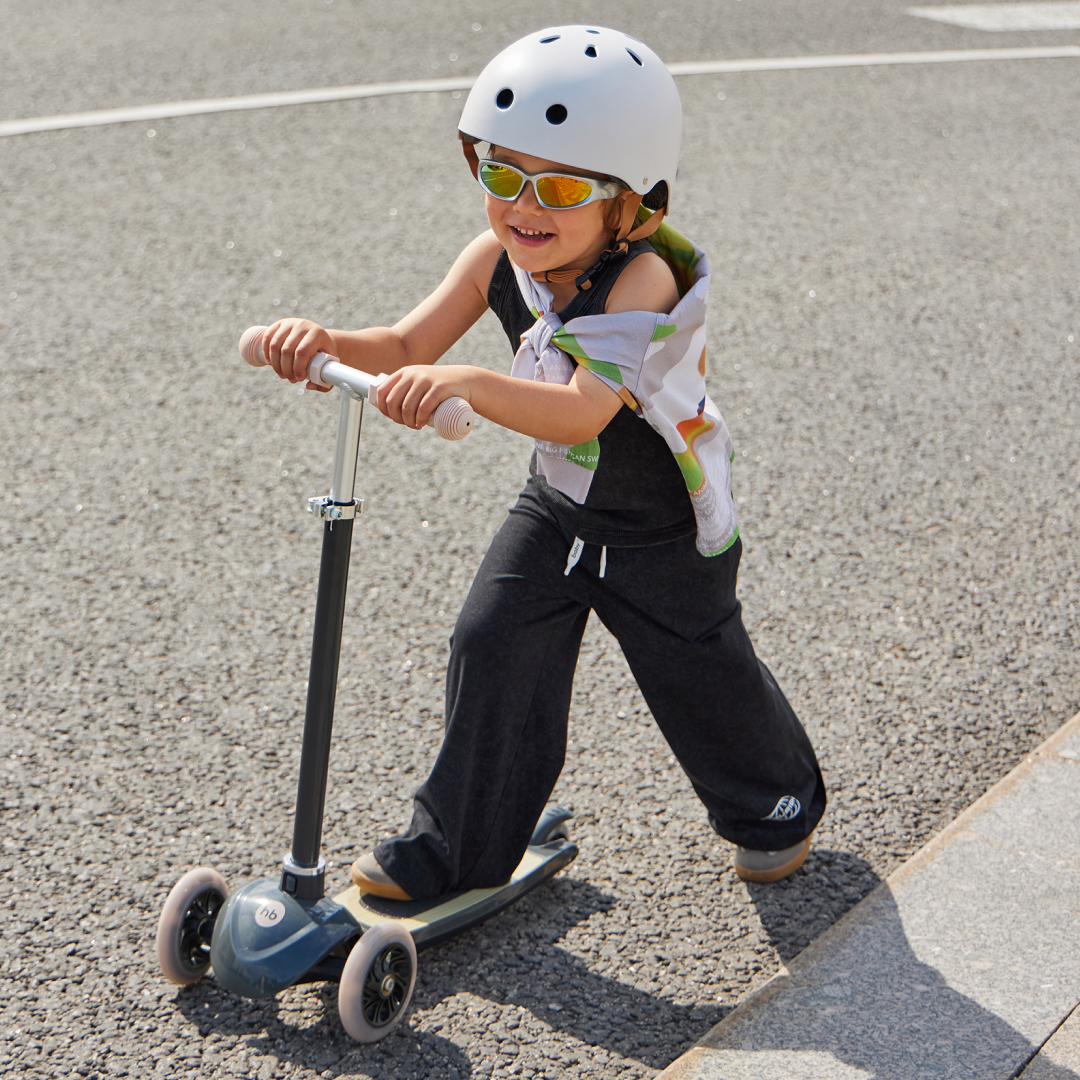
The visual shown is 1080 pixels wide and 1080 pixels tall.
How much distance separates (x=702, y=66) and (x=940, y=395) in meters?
4.85

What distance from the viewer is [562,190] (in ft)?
8.08

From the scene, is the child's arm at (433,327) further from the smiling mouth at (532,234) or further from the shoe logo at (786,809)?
the shoe logo at (786,809)

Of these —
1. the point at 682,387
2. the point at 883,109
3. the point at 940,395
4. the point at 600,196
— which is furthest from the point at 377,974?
the point at 883,109

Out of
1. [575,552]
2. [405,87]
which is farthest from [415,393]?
[405,87]

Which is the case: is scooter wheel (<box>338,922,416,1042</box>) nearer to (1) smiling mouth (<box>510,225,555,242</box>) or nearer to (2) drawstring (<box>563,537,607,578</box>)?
(2) drawstring (<box>563,537,607,578</box>)

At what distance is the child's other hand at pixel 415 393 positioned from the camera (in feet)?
7.16

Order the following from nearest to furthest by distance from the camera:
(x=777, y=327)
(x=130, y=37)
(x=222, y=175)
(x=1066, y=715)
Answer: (x=1066, y=715)
(x=777, y=327)
(x=222, y=175)
(x=130, y=37)

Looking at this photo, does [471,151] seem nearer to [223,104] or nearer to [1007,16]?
[223,104]

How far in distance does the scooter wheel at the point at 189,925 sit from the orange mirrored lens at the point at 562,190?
55.4 inches

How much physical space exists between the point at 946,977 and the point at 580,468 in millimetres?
1235

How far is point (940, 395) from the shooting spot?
558 centimetres

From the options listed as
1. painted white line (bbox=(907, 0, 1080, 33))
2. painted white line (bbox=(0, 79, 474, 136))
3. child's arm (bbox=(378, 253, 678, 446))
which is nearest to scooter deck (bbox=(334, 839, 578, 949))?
child's arm (bbox=(378, 253, 678, 446))

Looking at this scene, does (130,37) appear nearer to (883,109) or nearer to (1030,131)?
(883,109)

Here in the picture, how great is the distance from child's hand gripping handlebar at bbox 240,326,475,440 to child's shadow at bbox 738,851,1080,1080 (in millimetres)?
1276
